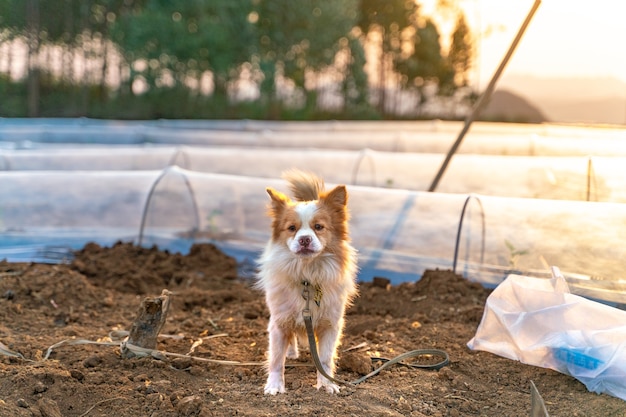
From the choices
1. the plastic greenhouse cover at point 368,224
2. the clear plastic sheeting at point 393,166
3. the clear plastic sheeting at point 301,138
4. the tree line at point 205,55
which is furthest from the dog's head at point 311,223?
the tree line at point 205,55

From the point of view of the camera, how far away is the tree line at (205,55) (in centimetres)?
2167

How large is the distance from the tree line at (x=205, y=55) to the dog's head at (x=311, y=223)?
18.7m

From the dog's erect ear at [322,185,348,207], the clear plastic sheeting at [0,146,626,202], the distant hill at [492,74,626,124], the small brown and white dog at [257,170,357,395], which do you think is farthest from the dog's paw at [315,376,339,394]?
the distant hill at [492,74,626,124]

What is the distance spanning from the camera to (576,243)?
604 centimetres

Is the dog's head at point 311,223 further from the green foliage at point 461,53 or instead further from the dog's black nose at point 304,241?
the green foliage at point 461,53

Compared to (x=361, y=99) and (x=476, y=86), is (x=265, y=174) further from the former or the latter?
(x=476, y=86)

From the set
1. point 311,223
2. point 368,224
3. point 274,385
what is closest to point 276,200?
point 311,223

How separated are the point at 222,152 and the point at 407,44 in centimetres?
2040

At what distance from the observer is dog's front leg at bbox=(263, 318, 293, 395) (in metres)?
4.14

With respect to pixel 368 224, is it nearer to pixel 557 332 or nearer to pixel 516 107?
pixel 557 332

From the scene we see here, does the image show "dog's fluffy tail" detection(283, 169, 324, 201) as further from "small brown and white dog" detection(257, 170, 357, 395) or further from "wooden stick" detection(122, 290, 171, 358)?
"wooden stick" detection(122, 290, 171, 358)

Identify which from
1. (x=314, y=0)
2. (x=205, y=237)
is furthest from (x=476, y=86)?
(x=205, y=237)

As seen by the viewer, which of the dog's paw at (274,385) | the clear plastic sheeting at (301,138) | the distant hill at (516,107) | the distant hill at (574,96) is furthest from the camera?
the distant hill at (516,107)

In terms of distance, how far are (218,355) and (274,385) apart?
31.6 inches
